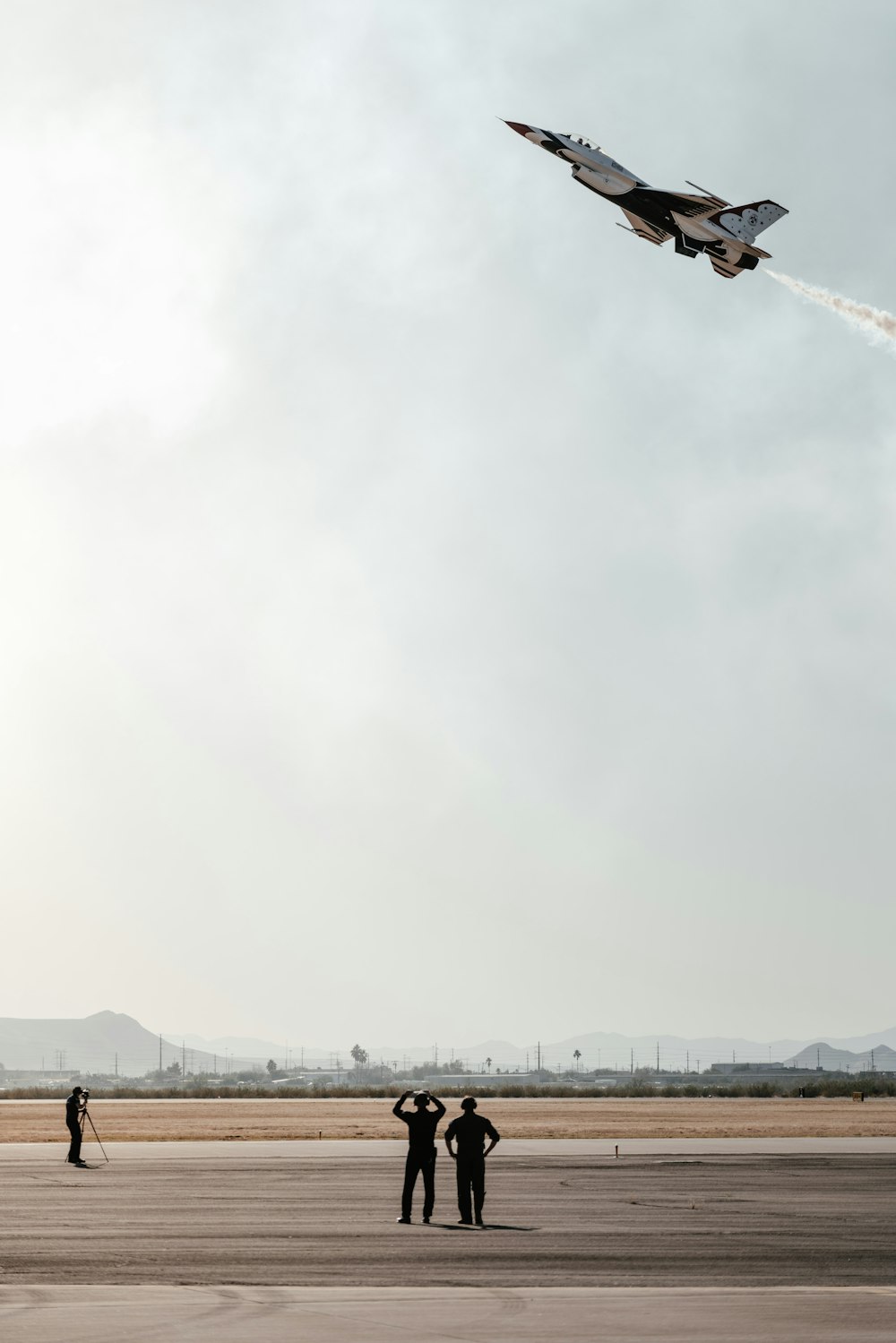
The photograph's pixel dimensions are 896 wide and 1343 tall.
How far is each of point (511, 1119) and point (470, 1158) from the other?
1685 inches

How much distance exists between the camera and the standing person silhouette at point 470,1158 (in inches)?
797

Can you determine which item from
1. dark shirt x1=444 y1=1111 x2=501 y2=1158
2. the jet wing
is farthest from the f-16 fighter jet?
dark shirt x1=444 y1=1111 x2=501 y2=1158

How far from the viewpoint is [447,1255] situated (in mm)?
16812

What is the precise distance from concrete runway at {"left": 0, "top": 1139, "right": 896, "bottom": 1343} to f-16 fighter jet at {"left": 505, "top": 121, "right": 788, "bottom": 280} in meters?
26.9

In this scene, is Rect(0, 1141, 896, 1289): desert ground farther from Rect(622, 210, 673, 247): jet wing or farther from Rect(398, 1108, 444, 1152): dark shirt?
Rect(622, 210, 673, 247): jet wing

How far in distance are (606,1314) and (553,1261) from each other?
12.8 feet

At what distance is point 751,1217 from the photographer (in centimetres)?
2131

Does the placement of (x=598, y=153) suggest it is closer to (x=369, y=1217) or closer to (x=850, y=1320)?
(x=369, y=1217)

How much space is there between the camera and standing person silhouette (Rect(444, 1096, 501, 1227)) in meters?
20.2

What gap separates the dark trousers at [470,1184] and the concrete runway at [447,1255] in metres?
0.37

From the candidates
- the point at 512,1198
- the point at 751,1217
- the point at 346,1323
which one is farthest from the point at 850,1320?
the point at 512,1198

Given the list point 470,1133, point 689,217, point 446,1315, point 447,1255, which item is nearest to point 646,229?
point 689,217

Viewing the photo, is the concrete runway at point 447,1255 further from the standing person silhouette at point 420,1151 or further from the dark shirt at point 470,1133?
the dark shirt at point 470,1133

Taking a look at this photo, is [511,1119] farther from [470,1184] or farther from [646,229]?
[470,1184]
